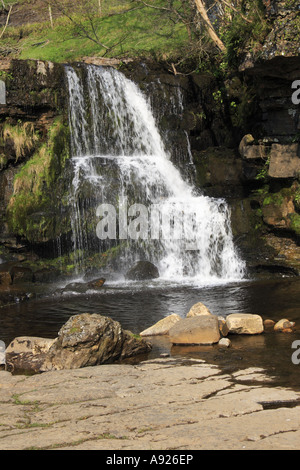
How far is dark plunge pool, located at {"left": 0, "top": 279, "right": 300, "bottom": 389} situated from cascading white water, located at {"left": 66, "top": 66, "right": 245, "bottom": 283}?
6.11 feet

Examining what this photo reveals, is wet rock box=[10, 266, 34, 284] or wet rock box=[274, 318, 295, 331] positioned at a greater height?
wet rock box=[10, 266, 34, 284]

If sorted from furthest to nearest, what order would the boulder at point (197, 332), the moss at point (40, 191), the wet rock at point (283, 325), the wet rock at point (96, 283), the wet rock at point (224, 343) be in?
the moss at point (40, 191) < the wet rock at point (96, 283) < the wet rock at point (283, 325) < the boulder at point (197, 332) < the wet rock at point (224, 343)

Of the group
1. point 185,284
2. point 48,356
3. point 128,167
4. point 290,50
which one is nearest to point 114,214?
point 128,167

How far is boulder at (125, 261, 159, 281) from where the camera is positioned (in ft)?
50.2

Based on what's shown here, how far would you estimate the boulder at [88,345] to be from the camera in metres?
7.61

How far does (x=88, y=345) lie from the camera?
7.70 m

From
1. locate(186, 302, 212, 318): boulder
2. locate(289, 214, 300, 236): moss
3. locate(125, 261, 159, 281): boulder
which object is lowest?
locate(186, 302, 212, 318): boulder

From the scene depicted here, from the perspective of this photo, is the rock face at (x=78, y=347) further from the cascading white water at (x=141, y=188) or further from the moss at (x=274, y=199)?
the moss at (x=274, y=199)

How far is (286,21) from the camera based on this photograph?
44.6 ft

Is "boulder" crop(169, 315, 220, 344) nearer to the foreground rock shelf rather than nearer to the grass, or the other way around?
the foreground rock shelf

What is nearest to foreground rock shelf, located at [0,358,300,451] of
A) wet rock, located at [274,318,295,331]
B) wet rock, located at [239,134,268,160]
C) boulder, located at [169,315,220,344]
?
boulder, located at [169,315,220,344]

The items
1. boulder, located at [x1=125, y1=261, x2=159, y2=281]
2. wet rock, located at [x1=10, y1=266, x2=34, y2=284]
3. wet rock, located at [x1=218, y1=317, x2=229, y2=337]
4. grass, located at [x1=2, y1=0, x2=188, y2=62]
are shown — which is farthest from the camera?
grass, located at [x1=2, y1=0, x2=188, y2=62]

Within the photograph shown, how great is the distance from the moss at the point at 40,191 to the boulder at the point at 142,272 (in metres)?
2.55

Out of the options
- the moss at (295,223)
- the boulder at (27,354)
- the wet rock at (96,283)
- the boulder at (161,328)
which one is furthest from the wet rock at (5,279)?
the moss at (295,223)
